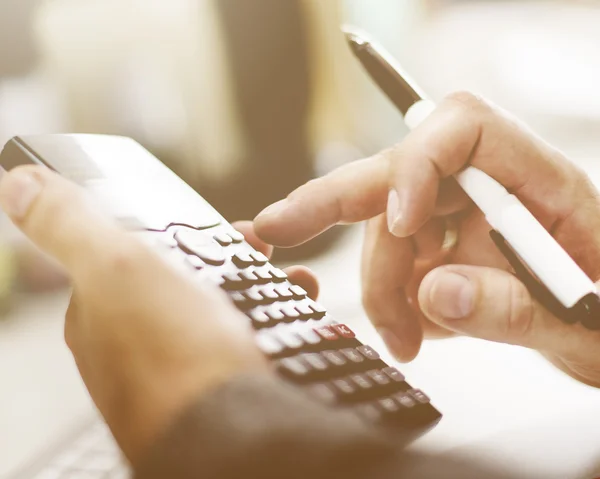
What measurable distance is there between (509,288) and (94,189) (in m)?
0.24

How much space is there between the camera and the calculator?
1.13 feet

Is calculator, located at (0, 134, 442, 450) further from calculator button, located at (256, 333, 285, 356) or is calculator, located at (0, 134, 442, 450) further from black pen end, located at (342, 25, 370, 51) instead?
black pen end, located at (342, 25, 370, 51)

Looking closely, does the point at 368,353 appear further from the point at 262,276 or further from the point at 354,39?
the point at 354,39

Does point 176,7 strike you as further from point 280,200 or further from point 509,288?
point 509,288

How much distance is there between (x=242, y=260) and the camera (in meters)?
0.39

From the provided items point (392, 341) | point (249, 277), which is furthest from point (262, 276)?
point (392, 341)

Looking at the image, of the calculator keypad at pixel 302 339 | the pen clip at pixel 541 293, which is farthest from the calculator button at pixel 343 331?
the pen clip at pixel 541 293

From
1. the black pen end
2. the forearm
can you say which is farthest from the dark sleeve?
the black pen end

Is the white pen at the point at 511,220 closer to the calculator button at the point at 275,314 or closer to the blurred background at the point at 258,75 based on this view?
the blurred background at the point at 258,75

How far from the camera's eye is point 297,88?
16.6 inches

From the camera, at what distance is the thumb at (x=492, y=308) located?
1.29 feet

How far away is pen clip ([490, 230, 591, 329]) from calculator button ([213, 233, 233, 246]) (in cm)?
16

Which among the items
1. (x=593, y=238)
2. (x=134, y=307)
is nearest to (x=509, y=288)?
(x=593, y=238)

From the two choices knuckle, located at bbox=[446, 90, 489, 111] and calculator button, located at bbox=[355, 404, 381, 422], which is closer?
calculator button, located at bbox=[355, 404, 381, 422]
